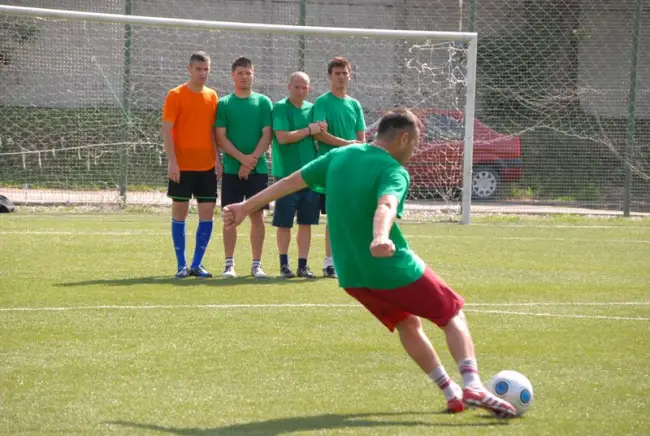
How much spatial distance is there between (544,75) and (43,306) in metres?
13.2

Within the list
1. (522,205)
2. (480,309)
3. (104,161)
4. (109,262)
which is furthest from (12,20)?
(480,309)

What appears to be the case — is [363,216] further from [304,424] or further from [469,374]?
[304,424]

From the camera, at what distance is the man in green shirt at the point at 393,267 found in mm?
5180

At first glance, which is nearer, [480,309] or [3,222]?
[480,309]

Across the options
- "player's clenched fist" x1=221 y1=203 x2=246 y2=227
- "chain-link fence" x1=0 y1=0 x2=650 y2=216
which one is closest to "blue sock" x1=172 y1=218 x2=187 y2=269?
"player's clenched fist" x1=221 y1=203 x2=246 y2=227

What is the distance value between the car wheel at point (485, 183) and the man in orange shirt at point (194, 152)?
30.2ft

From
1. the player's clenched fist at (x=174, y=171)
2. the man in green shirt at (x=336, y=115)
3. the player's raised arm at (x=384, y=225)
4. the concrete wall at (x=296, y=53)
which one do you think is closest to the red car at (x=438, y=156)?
the concrete wall at (x=296, y=53)

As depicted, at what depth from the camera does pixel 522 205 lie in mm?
18859

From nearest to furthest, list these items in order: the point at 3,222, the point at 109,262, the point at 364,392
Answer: the point at 364,392
the point at 109,262
the point at 3,222

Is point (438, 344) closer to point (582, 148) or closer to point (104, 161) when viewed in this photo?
point (104, 161)

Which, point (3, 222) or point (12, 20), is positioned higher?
point (12, 20)

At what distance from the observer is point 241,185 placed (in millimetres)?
10422

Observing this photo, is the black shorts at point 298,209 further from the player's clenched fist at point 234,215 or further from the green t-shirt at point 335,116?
the player's clenched fist at point 234,215

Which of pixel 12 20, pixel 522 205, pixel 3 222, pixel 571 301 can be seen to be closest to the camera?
pixel 571 301
